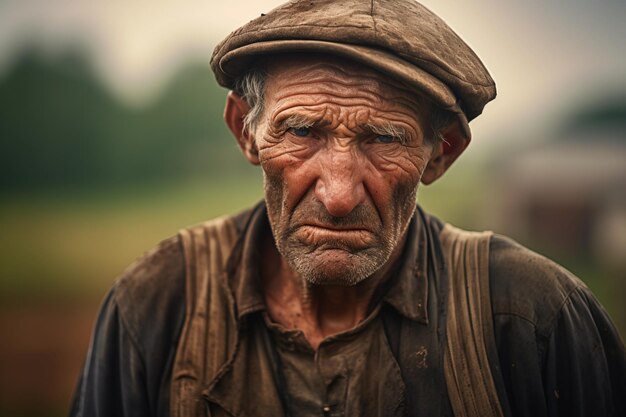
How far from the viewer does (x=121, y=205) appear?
995cm

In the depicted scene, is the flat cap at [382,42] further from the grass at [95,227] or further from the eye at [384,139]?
the grass at [95,227]

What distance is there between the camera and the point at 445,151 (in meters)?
2.72

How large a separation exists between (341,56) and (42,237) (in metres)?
8.41

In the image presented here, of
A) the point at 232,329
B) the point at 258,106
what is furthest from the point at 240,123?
the point at 232,329

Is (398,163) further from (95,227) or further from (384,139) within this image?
(95,227)

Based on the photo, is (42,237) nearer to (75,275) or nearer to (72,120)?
(75,275)

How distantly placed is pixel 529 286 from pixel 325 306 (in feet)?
2.58

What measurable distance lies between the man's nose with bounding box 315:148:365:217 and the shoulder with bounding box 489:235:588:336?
72cm

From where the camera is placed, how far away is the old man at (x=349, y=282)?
2.33 metres

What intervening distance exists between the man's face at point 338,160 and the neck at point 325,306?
30cm

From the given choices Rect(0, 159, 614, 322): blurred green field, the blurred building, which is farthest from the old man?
the blurred building

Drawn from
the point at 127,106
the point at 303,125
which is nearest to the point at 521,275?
the point at 303,125

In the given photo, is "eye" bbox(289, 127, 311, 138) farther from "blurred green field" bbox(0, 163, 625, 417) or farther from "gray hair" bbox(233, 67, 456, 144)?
"blurred green field" bbox(0, 163, 625, 417)

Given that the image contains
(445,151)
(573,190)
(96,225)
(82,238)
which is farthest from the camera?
(573,190)
